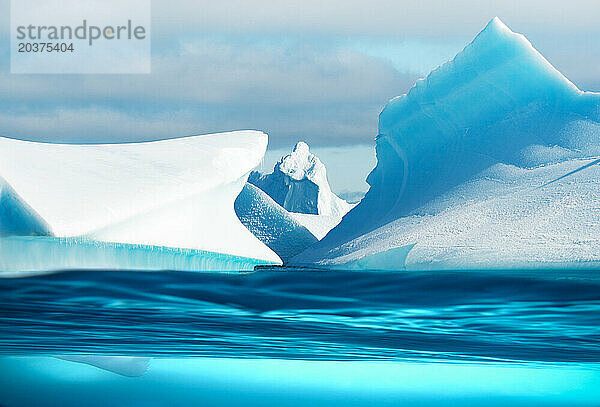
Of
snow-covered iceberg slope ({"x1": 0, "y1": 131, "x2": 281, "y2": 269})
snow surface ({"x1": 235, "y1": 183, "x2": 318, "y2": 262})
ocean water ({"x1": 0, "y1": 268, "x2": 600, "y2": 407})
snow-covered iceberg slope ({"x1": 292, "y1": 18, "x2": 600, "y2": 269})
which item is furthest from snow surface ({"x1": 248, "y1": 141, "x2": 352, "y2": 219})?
ocean water ({"x1": 0, "y1": 268, "x2": 600, "y2": 407})

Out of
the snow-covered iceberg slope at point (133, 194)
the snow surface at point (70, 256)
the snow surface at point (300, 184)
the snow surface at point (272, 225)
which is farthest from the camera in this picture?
the snow surface at point (300, 184)

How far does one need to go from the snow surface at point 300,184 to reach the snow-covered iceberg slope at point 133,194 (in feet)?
60.6

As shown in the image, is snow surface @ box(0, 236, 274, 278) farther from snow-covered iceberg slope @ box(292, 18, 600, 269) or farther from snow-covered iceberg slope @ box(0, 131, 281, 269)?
snow-covered iceberg slope @ box(292, 18, 600, 269)

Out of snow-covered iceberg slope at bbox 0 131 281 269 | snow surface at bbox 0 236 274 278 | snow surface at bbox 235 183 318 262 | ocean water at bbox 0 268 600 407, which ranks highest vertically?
snow surface at bbox 235 183 318 262

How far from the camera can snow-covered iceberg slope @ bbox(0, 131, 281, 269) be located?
7.59 m

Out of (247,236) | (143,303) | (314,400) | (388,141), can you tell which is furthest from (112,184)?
(388,141)

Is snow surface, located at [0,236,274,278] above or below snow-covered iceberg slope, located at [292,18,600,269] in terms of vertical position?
below

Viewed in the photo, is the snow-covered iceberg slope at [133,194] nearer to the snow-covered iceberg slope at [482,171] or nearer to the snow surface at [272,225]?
the snow-covered iceberg slope at [482,171]

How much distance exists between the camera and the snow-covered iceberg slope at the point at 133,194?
759 cm

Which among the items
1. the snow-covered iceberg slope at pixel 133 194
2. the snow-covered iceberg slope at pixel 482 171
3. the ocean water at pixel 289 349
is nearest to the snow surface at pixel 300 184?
the snow-covered iceberg slope at pixel 482 171

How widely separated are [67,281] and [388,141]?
29.4 ft

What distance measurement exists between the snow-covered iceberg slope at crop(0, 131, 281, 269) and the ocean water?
172cm

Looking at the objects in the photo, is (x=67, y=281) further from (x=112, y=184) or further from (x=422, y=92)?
(x=422, y=92)

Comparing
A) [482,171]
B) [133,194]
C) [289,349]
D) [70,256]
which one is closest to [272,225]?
[482,171]
